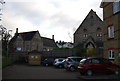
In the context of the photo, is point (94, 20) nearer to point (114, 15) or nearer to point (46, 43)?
point (114, 15)

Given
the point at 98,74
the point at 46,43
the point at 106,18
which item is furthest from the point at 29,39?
the point at 98,74

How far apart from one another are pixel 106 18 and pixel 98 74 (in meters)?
8.52

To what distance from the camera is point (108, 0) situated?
24.1m

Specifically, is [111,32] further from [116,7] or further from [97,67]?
[97,67]

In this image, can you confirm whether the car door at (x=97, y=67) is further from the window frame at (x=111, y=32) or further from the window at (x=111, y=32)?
the window at (x=111, y=32)

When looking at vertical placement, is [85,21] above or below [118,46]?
above

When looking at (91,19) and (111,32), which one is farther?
(91,19)

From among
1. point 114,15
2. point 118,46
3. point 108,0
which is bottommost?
point 118,46

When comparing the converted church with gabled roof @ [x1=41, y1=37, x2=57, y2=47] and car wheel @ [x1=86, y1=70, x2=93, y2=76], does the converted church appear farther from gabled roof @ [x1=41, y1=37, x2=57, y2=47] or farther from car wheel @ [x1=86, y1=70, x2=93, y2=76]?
car wheel @ [x1=86, y1=70, x2=93, y2=76]

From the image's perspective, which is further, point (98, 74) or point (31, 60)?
point (31, 60)

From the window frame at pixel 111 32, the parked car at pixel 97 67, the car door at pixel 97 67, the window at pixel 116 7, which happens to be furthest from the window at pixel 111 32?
the car door at pixel 97 67

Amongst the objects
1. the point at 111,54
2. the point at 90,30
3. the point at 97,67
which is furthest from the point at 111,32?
the point at 90,30

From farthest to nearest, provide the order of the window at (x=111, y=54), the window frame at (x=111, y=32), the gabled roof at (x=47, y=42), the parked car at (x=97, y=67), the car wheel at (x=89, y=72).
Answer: the gabled roof at (x=47, y=42) → the window at (x=111, y=54) → the window frame at (x=111, y=32) → the car wheel at (x=89, y=72) → the parked car at (x=97, y=67)

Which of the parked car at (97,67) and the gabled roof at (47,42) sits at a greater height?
the gabled roof at (47,42)
